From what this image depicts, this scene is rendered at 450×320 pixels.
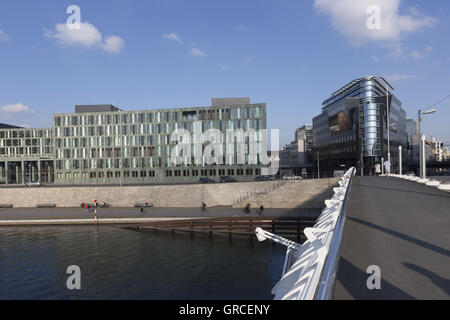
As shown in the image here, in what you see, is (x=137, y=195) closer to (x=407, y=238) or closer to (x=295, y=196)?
(x=295, y=196)

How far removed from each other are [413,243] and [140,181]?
255 ft

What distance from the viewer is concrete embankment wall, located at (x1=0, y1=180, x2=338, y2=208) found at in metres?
55.8

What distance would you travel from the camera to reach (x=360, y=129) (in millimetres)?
80125

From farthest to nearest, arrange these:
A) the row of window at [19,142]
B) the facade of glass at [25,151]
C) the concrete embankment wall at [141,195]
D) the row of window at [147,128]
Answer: the row of window at [19,142] < the facade of glass at [25,151] < the row of window at [147,128] < the concrete embankment wall at [141,195]

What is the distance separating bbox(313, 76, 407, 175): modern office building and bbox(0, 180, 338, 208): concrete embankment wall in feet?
96.0

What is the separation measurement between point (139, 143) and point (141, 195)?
87.4 feet

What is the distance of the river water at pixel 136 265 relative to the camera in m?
20.3

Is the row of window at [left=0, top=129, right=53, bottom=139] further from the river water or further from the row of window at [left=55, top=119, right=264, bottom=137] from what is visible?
the river water

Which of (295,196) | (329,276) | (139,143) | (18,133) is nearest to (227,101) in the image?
(139,143)

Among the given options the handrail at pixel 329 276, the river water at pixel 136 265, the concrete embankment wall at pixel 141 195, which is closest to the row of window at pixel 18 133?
the concrete embankment wall at pixel 141 195

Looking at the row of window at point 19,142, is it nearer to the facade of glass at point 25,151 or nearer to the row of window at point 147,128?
the facade of glass at point 25,151

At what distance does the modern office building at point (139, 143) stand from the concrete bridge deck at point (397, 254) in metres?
65.9

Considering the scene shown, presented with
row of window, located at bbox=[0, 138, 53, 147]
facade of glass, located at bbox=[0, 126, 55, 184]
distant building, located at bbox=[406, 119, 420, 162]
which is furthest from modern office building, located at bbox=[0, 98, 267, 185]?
distant building, located at bbox=[406, 119, 420, 162]

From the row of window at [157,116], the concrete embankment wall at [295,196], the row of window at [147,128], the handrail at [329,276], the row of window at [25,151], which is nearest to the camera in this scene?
the handrail at [329,276]
